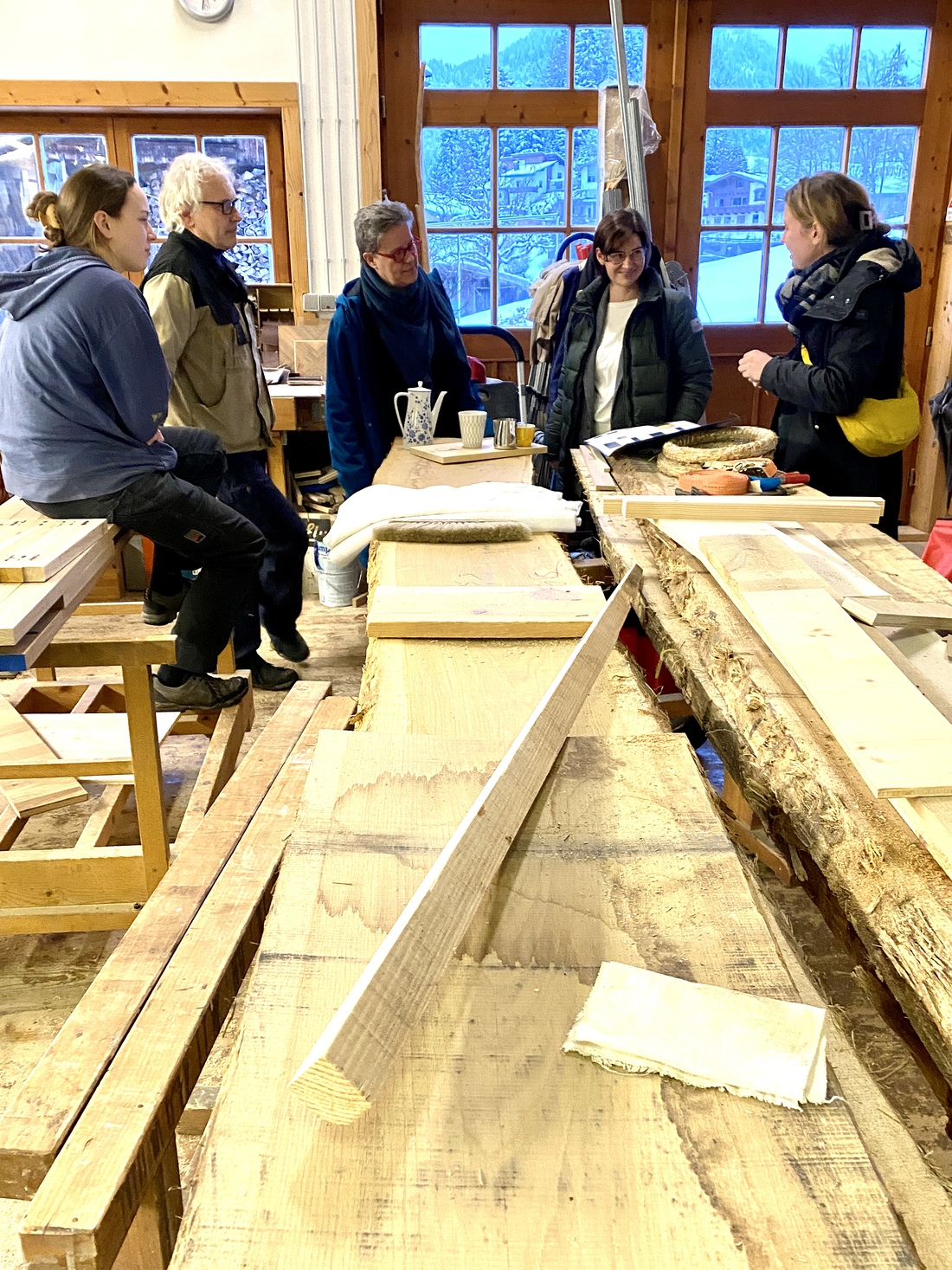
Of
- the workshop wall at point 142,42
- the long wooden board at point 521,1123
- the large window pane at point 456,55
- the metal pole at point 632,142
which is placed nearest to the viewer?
the long wooden board at point 521,1123

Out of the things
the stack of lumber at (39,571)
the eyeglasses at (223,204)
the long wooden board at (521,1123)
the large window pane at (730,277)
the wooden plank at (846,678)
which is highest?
the eyeglasses at (223,204)

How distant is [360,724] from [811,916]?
1590mm

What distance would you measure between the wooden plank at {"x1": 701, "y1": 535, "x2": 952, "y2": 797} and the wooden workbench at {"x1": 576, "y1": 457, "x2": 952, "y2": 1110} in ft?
0.12

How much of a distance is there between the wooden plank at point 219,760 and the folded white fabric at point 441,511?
29.3 inches

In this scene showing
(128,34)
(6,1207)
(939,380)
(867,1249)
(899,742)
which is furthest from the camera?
(939,380)

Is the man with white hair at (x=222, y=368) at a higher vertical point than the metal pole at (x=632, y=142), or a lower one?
lower

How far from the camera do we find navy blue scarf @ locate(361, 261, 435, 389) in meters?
3.60

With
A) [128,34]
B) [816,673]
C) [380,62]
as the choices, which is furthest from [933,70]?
→ [816,673]

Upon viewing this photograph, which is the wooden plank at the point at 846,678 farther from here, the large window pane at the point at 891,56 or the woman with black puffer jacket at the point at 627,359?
the large window pane at the point at 891,56

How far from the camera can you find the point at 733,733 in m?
1.48

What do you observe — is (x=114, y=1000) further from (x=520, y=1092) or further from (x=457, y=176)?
(x=457, y=176)

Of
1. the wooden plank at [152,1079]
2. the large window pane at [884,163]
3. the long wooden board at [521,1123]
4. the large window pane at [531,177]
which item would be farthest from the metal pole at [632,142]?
the long wooden board at [521,1123]

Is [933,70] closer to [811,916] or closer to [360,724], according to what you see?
[811,916]

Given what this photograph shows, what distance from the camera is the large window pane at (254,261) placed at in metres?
5.50
